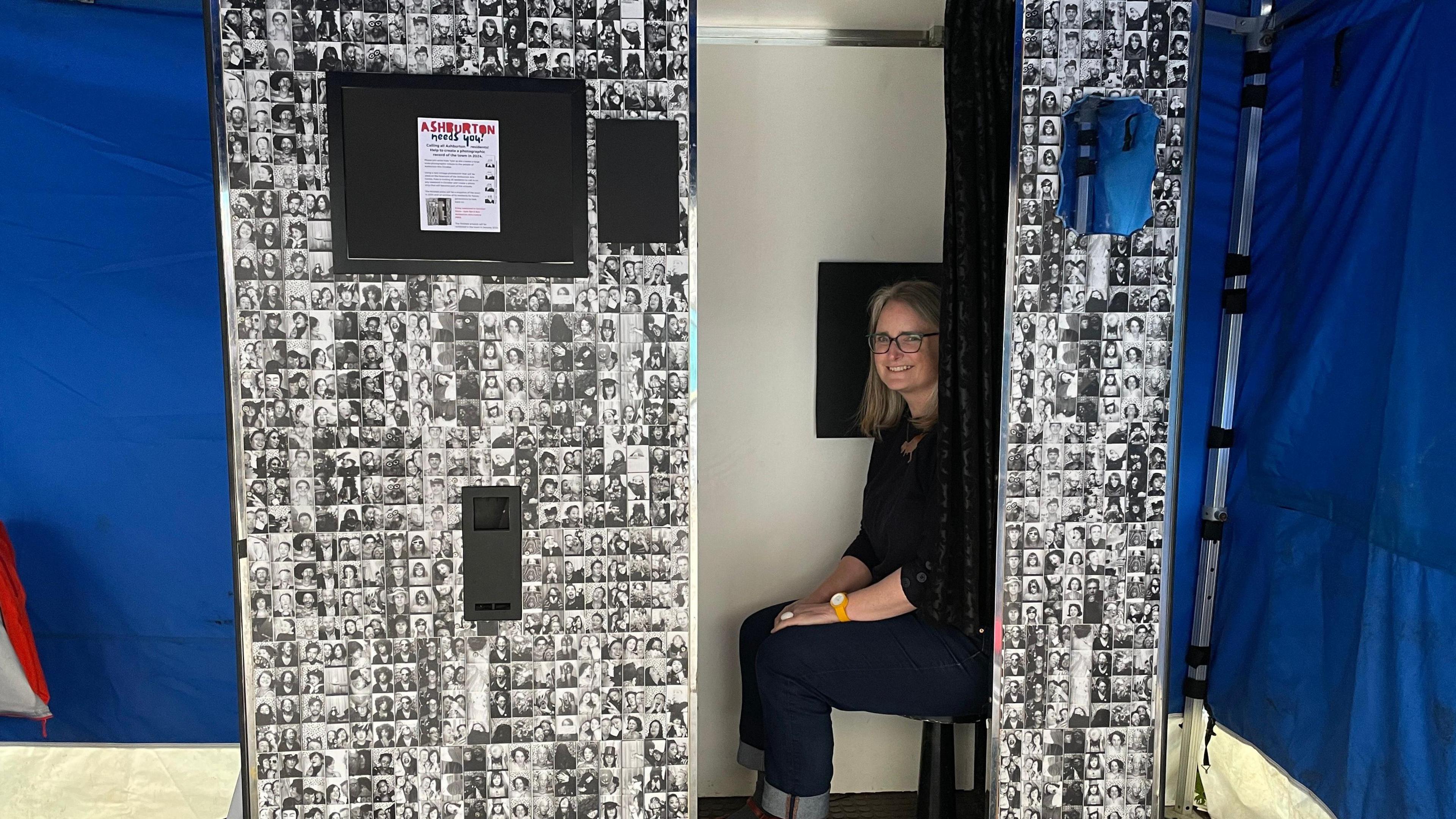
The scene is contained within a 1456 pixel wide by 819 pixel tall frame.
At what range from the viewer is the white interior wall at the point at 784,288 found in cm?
261

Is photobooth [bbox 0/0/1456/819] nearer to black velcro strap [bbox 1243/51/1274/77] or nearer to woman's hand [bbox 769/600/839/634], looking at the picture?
black velcro strap [bbox 1243/51/1274/77]

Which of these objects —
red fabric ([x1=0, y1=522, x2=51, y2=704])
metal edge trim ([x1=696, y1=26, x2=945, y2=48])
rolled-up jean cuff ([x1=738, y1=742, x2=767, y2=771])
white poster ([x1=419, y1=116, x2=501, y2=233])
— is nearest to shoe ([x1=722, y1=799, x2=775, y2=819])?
rolled-up jean cuff ([x1=738, y1=742, x2=767, y2=771])

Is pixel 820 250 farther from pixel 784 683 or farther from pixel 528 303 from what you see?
pixel 784 683

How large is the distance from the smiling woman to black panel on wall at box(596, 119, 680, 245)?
85 cm

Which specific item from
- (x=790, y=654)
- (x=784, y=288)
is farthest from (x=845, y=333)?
(x=790, y=654)

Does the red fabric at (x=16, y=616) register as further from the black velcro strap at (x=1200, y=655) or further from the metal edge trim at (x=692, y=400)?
the black velcro strap at (x=1200, y=655)

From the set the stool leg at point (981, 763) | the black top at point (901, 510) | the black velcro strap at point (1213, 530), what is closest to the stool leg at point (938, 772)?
the stool leg at point (981, 763)

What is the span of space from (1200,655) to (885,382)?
133 cm

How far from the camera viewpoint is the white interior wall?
261 centimetres

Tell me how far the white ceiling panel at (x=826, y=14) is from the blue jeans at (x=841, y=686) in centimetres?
173

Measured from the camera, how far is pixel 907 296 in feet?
7.96

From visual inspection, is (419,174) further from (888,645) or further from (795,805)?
(795,805)

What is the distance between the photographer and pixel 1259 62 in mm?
2447

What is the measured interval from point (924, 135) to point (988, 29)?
1.98 feet
